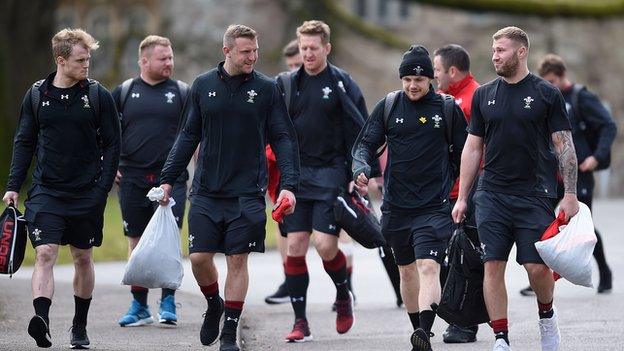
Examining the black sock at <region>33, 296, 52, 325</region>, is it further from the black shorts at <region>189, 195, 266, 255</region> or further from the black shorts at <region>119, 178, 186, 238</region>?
the black shorts at <region>119, 178, 186, 238</region>

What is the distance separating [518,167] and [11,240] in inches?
126

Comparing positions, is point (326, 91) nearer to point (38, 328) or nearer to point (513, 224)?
point (513, 224)

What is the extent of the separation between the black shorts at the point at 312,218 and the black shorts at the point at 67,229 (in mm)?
1593

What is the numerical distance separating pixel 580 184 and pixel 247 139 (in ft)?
13.7

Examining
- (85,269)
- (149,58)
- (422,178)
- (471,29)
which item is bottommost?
(85,269)

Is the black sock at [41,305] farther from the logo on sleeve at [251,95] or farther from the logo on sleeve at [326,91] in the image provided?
the logo on sleeve at [326,91]

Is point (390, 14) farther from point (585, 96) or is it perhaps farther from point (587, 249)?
point (587, 249)

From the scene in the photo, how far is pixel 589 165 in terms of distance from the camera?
12844mm

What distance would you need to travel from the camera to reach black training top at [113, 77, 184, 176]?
11.4 meters

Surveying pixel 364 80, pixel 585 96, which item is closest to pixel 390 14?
pixel 364 80

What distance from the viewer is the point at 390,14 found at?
105ft

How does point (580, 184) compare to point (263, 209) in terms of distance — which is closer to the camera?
point (263, 209)

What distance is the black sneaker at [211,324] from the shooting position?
9867 millimetres

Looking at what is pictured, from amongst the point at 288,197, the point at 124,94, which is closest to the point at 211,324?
the point at 288,197
